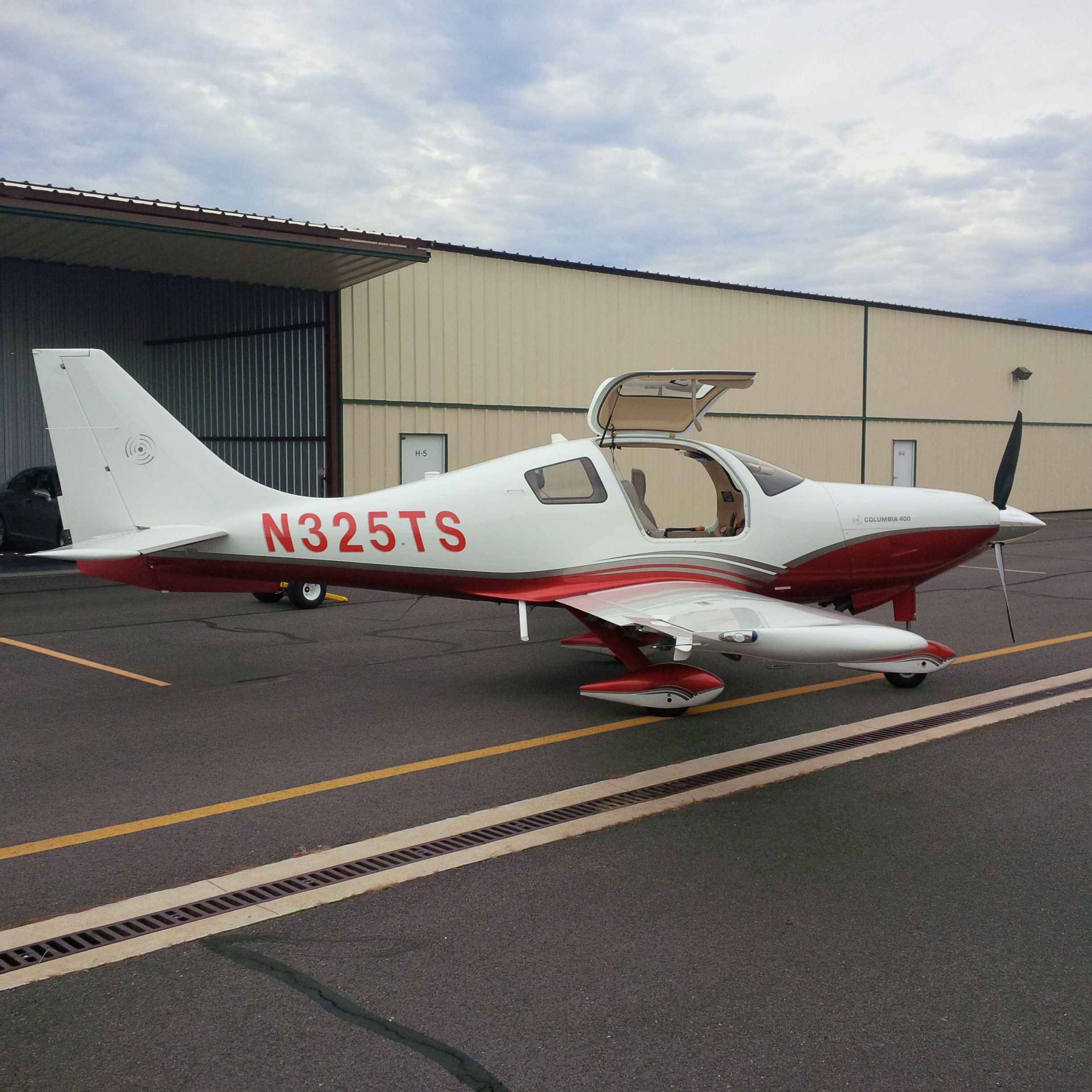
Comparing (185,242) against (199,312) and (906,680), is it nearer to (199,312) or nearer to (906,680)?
(199,312)

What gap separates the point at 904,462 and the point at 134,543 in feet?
81.3

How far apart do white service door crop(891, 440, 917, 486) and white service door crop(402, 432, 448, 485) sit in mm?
14400

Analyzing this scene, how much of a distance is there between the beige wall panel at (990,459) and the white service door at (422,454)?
1332 centimetres

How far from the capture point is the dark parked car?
17688 mm

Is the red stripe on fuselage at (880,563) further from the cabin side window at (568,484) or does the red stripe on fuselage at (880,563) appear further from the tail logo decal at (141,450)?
the tail logo decal at (141,450)

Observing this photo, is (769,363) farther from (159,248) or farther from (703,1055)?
(703,1055)

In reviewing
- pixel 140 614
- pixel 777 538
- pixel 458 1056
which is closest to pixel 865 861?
pixel 458 1056

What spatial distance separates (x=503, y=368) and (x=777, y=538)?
12835 mm

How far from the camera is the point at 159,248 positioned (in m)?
15.5

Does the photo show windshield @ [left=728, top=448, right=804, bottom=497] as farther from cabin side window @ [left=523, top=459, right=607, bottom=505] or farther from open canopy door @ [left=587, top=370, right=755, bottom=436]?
cabin side window @ [left=523, top=459, right=607, bottom=505]

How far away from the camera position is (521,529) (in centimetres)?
767

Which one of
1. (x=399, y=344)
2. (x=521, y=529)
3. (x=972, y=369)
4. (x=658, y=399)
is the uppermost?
(x=972, y=369)

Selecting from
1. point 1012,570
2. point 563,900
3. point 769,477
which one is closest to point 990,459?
point 1012,570

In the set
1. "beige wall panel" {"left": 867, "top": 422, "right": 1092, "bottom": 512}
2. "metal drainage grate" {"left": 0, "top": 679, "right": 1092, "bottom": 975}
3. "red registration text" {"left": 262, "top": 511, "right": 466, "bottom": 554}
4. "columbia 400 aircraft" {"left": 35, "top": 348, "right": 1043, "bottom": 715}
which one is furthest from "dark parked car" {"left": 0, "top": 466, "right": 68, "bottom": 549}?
"beige wall panel" {"left": 867, "top": 422, "right": 1092, "bottom": 512}
